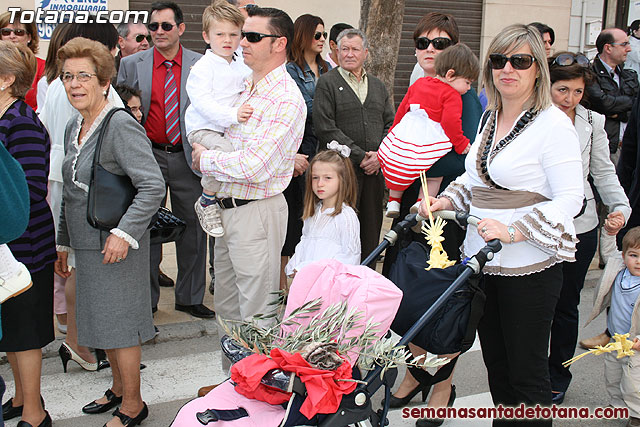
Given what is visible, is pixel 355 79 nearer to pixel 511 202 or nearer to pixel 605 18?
pixel 511 202

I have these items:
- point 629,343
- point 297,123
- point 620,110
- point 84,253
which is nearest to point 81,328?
point 84,253

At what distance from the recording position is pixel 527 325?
3.42m

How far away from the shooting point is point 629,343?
420cm

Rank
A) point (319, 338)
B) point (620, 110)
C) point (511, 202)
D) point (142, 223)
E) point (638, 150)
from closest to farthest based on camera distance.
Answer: point (319, 338) < point (511, 202) < point (142, 223) < point (638, 150) < point (620, 110)

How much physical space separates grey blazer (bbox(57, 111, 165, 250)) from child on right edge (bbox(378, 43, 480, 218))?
1.66 m

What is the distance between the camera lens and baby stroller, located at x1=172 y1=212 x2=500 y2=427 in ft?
9.12

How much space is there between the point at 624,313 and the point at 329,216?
6.68 ft

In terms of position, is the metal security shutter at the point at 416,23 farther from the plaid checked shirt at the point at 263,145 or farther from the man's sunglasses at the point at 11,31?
the plaid checked shirt at the point at 263,145

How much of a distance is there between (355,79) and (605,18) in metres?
11.0

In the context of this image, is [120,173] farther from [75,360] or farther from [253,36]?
[75,360]

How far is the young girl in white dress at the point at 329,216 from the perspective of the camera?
4.79 m

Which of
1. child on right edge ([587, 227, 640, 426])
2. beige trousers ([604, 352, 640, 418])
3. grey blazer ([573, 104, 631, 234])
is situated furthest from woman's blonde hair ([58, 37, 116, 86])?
beige trousers ([604, 352, 640, 418])

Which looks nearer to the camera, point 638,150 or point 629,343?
point 629,343

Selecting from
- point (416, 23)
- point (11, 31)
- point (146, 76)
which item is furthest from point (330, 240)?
point (416, 23)
